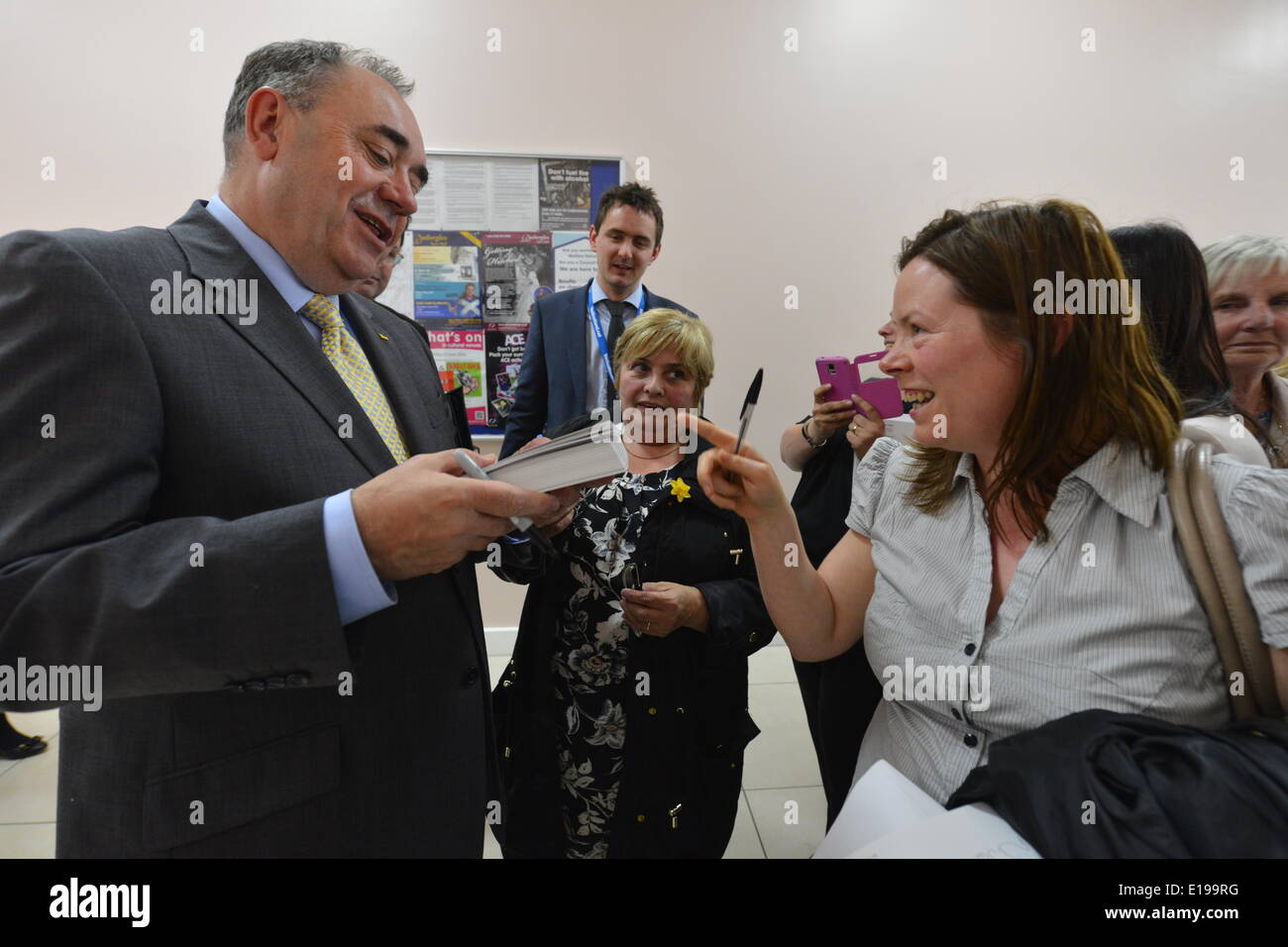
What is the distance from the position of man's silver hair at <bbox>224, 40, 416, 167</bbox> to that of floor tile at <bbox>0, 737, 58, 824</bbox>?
2.32 m

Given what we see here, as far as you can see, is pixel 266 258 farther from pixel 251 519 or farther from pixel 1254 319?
pixel 1254 319

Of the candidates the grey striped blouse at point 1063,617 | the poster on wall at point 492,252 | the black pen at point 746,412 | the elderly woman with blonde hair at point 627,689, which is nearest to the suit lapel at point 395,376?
the elderly woman with blonde hair at point 627,689

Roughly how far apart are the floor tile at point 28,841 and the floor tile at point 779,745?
2.26 meters

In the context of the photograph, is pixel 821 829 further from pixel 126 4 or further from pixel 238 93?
pixel 126 4

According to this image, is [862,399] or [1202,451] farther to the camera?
[862,399]

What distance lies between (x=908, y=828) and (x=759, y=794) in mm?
1969

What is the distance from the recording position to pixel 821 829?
7.88ft

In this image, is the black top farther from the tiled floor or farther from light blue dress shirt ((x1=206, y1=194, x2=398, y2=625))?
light blue dress shirt ((x1=206, y1=194, x2=398, y2=625))

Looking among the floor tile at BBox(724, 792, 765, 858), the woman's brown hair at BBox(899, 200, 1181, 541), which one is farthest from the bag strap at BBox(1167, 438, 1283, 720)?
the floor tile at BBox(724, 792, 765, 858)

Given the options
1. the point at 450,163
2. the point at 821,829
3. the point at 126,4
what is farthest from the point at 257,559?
the point at 126,4

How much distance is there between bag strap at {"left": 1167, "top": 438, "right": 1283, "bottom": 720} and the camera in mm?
861

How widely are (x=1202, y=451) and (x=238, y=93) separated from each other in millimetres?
1445

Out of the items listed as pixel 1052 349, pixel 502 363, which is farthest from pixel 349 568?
pixel 502 363

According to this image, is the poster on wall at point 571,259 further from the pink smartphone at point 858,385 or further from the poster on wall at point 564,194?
the pink smartphone at point 858,385
